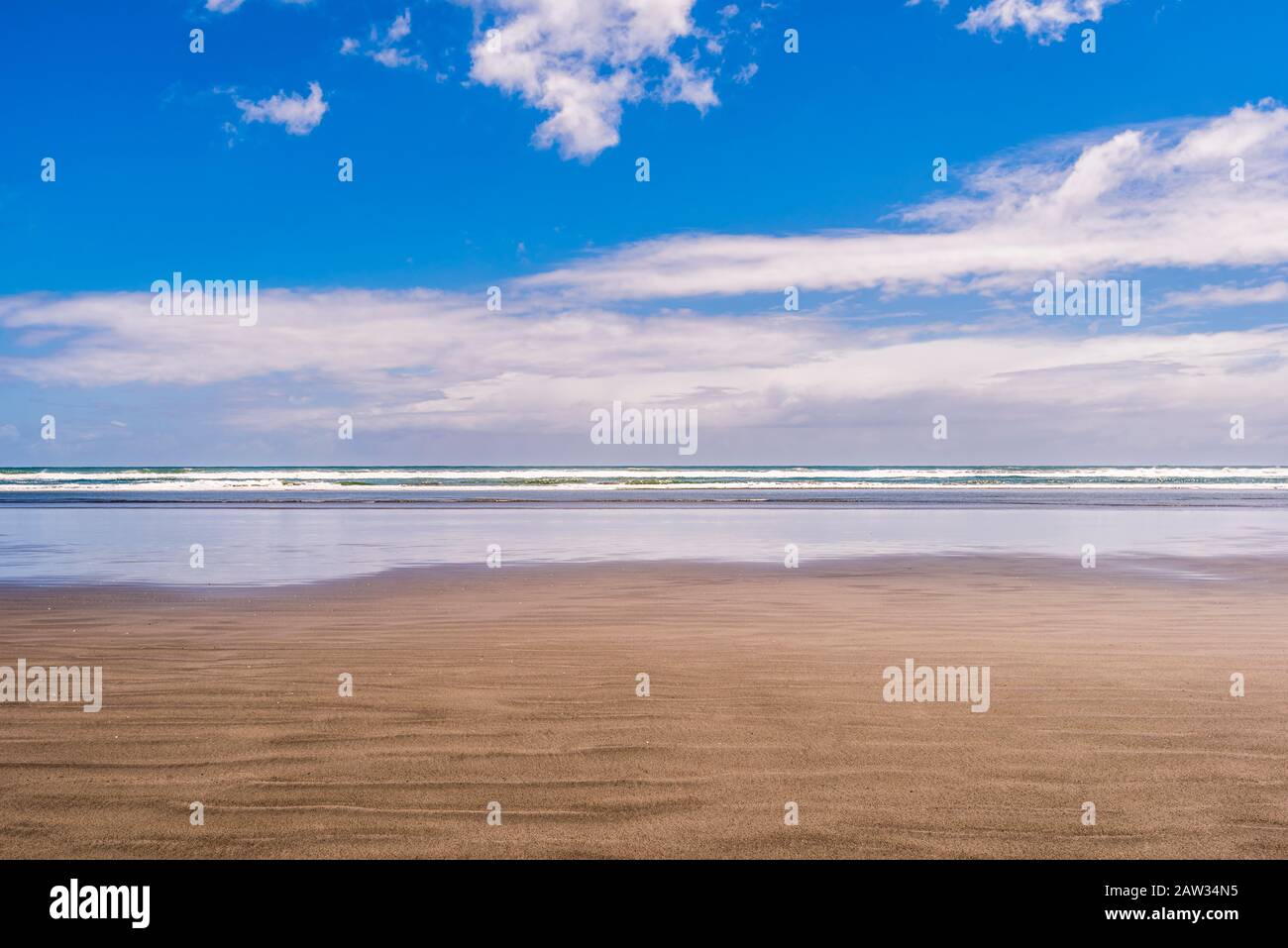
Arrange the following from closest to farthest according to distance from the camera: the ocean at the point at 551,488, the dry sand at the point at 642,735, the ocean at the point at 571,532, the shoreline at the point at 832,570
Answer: the dry sand at the point at 642,735 < the shoreline at the point at 832,570 < the ocean at the point at 571,532 < the ocean at the point at 551,488

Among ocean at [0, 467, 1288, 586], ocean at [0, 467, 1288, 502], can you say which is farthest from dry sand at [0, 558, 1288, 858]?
ocean at [0, 467, 1288, 502]

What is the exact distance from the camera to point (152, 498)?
39938 millimetres

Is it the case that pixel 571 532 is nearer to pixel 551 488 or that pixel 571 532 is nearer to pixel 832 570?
pixel 832 570

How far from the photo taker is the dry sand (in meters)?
4.35

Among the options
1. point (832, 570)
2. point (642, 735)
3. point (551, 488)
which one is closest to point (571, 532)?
point (832, 570)

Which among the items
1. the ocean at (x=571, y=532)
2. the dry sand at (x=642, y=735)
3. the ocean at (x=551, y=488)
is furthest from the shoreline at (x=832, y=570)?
the ocean at (x=551, y=488)

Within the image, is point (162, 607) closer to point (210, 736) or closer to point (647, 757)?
point (210, 736)

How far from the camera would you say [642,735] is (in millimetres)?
5824

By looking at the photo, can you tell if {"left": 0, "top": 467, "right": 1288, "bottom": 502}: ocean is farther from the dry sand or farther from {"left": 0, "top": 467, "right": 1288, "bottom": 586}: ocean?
the dry sand

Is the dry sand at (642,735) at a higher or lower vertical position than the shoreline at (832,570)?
lower

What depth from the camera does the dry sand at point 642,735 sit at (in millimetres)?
4352

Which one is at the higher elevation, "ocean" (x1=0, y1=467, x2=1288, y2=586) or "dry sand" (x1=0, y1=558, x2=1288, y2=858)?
"ocean" (x1=0, y1=467, x2=1288, y2=586)

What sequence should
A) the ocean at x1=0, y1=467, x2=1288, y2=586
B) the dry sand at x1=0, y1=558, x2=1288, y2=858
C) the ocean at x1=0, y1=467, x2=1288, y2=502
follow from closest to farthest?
the dry sand at x1=0, y1=558, x2=1288, y2=858
the ocean at x1=0, y1=467, x2=1288, y2=586
the ocean at x1=0, y1=467, x2=1288, y2=502

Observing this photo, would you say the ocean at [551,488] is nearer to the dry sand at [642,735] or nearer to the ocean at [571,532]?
the ocean at [571,532]
